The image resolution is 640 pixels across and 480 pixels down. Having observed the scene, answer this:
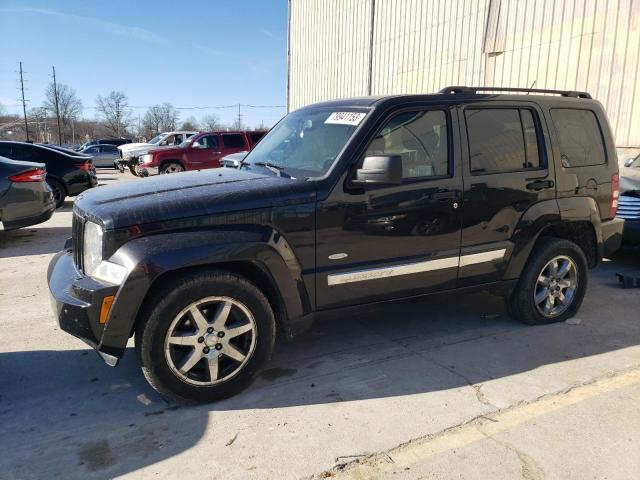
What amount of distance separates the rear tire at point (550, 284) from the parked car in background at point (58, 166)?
34.4 ft

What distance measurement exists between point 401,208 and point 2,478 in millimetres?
2774

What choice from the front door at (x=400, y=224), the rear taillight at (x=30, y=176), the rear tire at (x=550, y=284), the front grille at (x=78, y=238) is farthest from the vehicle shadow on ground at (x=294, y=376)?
the rear taillight at (x=30, y=176)

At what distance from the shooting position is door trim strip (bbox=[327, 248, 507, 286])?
348 centimetres

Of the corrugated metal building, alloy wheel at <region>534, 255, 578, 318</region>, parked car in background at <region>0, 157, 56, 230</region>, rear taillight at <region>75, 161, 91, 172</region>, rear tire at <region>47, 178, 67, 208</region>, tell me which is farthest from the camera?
rear taillight at <region>75, 161, 91, 172</region>

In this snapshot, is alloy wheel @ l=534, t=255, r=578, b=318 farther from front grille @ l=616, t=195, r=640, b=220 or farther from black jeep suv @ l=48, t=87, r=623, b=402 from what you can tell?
front grille @ l=616, t=195, r=640, b=220

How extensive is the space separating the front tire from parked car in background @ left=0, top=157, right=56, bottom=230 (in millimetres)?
5569

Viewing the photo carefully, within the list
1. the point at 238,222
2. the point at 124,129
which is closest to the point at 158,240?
the point at 238,222

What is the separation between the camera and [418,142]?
3.74 metres

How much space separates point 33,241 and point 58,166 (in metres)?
4.01

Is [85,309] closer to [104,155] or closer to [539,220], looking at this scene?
[539,220]

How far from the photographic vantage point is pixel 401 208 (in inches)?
141

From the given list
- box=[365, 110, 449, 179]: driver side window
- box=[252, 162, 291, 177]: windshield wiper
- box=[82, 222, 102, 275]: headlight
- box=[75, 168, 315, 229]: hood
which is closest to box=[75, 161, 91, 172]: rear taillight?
box=[75, 168, 315, 229]: hood

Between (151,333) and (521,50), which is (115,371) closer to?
(151,333)

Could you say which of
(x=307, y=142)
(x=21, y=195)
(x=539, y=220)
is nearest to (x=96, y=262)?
(x=307, y=142)
